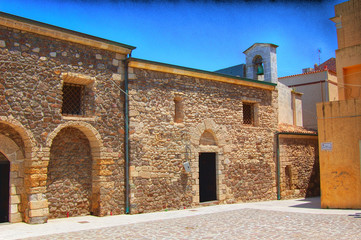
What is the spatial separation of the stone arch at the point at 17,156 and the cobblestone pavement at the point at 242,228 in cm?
193

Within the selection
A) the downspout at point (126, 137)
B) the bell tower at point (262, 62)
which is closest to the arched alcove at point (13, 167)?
the downspout at point (126, 137)

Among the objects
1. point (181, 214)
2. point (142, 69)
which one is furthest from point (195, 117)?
point (181, 214)

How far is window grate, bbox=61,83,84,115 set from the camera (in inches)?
356

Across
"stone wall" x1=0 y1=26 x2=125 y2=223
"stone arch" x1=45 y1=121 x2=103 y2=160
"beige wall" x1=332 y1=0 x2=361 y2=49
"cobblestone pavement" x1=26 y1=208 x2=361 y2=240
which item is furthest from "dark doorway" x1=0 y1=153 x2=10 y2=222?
"beige wall" x1=332 y1=0 x2=361 y2=49

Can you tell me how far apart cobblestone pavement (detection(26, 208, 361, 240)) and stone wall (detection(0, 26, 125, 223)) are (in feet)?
5.82

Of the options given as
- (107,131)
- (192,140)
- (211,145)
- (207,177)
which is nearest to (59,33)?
(107,131)

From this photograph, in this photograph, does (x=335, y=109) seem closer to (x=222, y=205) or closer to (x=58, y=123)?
(x=222, y=205)

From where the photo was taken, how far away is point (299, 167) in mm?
14461

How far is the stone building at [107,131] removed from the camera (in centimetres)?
797

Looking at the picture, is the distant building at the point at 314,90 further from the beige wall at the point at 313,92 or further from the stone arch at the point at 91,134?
the stone arch at the point at 91,134

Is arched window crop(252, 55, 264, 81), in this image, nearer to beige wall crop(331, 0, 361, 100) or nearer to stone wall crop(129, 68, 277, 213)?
stone wall crop(129, 68, 277, 213)

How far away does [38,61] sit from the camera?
8.23 metres

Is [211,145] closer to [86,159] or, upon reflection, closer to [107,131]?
[107,131]

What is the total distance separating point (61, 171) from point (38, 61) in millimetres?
2785
